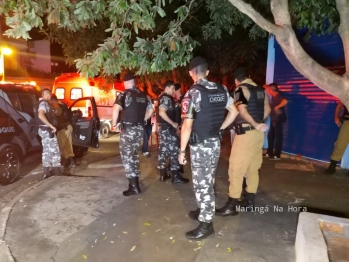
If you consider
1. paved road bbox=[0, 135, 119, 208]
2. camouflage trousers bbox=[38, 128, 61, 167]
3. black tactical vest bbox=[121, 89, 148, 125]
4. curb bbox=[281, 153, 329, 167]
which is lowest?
paved road bbox=[0, 135, 119, 208]

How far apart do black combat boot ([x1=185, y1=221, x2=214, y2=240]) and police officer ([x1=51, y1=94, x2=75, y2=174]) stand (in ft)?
13.4

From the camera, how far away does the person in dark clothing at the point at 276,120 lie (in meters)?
7.41

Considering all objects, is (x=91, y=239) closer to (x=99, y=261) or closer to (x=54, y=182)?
(x=99, y=261)

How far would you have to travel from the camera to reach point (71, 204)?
4.59 metres

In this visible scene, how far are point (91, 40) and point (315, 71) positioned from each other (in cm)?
965

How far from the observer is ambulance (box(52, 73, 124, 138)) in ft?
39.2

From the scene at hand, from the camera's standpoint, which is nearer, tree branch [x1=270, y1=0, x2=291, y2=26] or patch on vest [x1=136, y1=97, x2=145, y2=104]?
tree branch [x1=270, y1=0, x2=291, y2=26]

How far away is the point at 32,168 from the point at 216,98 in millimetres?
5439

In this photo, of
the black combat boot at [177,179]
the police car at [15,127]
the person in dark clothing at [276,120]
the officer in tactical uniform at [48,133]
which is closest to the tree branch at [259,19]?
the black combat boot at [177,179]

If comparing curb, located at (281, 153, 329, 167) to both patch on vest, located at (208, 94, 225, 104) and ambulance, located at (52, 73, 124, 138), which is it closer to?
patch on vest, located at (208, 94, 225, 104)

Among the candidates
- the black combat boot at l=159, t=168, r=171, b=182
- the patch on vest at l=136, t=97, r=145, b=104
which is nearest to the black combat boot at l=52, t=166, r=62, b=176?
the black combat boot at l=159, t=168, r=171, b=182

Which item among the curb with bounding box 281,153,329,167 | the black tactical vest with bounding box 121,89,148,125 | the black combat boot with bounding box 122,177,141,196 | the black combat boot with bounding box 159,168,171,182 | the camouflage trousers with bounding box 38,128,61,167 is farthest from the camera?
the curb with bounding box 281,153,329,167

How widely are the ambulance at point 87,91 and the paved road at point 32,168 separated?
6.38ft

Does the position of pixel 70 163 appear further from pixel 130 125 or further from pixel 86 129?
pixel 130 125
